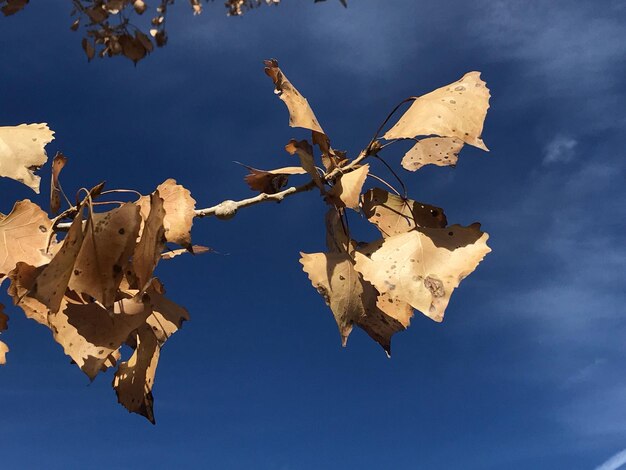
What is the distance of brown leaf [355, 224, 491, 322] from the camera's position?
4.74ft

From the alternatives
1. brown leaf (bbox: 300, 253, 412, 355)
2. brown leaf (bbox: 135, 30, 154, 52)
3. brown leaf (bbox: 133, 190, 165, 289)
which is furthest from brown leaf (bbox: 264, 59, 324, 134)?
brown leaf (bbox: 135, 30, 154, 52)

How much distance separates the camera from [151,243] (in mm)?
1343

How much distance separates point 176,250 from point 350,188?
513mm

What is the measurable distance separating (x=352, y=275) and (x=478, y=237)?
308 millimetres

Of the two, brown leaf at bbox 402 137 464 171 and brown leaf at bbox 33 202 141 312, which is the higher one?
brown leaf at bbox 402 137 464 171

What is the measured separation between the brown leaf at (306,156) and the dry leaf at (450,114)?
0.64 feet

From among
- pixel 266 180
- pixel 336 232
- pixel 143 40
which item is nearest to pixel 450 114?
pixel 336 232

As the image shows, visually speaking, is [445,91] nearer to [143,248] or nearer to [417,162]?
[417,162]

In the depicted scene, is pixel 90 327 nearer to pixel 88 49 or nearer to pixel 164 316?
pixel 164 316

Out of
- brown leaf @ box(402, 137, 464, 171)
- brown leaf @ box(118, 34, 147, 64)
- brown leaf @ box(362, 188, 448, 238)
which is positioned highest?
brown leaf @ box(118, 34, 147, 64)

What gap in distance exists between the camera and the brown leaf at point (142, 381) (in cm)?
166

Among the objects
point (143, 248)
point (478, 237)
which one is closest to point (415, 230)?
point (478, 237)

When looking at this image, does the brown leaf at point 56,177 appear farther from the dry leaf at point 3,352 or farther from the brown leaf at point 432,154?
the brown leaf at point 432,154

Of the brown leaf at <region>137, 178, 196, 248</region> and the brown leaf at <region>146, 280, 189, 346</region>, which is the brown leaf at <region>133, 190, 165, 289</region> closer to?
the brown leaf at <region>137, 178, 196, 248</region>
